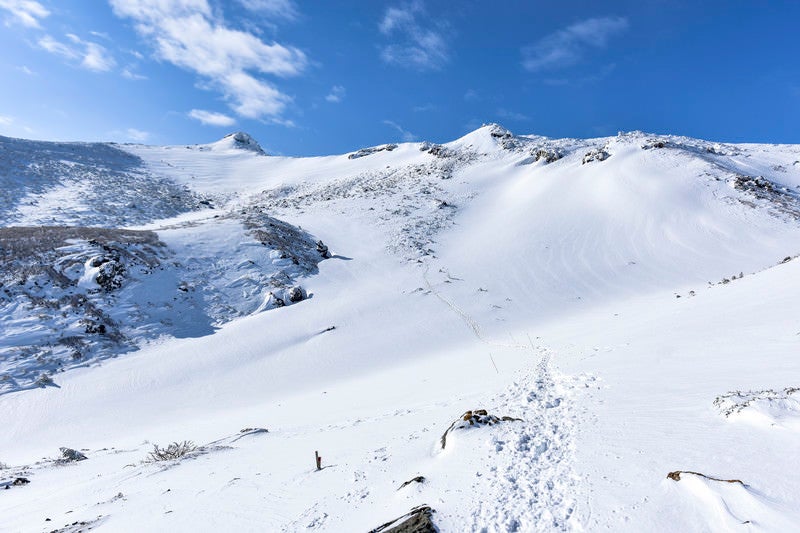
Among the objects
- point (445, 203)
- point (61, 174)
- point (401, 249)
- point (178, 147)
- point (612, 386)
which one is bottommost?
point (612, 386)

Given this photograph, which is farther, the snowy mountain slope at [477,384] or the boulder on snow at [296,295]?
the boulder on snow at [296,295]

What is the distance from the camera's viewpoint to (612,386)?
10.0 metres

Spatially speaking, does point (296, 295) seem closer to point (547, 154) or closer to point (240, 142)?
point (547, 154)

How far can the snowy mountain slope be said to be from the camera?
5.91 meters

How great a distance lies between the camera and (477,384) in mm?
13094

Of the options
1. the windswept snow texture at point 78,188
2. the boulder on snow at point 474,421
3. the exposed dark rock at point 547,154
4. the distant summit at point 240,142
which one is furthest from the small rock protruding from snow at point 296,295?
the distant summit at point 240,142

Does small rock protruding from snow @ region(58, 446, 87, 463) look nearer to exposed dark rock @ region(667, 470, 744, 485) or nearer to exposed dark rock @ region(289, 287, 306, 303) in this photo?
exposed dark rock @ region(289, 287, 306, 303)

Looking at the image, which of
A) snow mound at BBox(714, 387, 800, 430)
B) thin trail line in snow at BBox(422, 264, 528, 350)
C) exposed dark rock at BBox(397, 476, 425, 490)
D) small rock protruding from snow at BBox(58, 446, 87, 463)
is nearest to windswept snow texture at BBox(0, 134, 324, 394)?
small rock protruding from snow at BBox(58, 446, 87, 463)

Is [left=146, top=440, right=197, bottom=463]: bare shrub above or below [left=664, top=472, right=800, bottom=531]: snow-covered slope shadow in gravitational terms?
below

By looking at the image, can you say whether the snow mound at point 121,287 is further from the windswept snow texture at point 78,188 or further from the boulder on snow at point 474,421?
the boulder on snow at point 474,421

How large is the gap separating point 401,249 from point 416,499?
28.3 meters

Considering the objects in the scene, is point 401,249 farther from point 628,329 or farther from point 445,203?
point 628,329

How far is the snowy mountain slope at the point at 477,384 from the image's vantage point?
19.4 feet

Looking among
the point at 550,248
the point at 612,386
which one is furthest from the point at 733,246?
the point at 612,386
